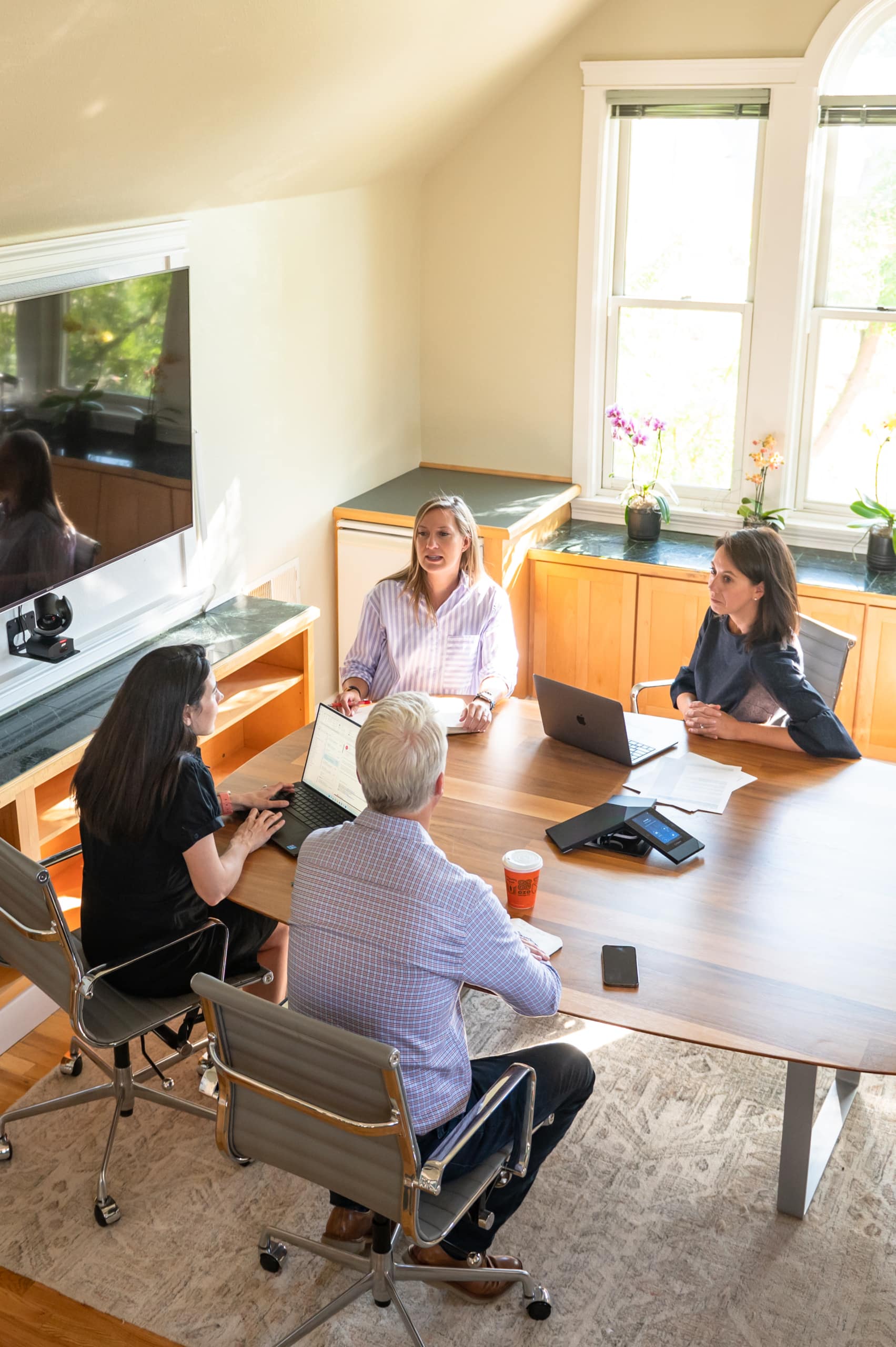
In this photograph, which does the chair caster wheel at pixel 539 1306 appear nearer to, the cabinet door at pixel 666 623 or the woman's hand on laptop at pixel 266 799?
the woman's hand on laptop at pixel 266 799

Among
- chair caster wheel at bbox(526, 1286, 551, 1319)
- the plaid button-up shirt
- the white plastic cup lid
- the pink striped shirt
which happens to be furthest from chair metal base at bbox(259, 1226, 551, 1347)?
the pink striped shirt

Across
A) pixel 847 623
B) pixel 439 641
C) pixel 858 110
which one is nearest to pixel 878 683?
pixel 847 623

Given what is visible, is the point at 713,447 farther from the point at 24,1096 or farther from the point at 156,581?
the point at 24,1096

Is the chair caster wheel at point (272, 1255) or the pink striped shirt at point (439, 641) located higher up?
the pink striped shirt at point (439, 641)

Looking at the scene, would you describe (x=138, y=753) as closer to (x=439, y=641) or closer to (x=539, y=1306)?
(x=439, y=641)

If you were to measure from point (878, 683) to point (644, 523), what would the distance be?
3.84ft

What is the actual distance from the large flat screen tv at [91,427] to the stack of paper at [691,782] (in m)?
1.81

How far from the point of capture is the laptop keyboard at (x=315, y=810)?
9.82 feet

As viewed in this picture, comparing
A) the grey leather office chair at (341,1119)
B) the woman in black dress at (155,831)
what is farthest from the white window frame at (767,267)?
the grey leather office chair at (341,1119)

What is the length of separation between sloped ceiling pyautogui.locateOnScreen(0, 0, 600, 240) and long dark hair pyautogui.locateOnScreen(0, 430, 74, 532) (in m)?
0.55

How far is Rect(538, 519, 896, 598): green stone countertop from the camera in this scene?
4.85 meters

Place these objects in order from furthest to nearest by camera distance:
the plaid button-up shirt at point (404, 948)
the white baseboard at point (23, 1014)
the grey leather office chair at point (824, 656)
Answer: the grey leather office chair at point (824, 656), the white baseboard at point (23, 1014), the plaid button-up shirt at point (404, 948)

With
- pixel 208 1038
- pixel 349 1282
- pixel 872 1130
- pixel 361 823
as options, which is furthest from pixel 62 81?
pixel 872 1130

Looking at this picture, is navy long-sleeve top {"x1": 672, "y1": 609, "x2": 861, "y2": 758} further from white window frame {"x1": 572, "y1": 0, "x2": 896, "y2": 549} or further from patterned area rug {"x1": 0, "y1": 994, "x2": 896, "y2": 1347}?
white window frame {"x1": 572, "y1": 0, "x2": 896, "y2": 549}
